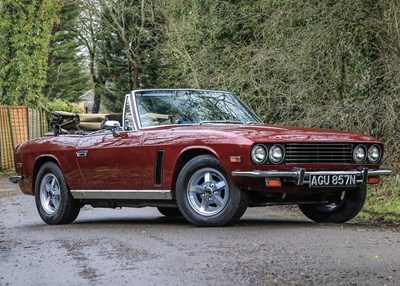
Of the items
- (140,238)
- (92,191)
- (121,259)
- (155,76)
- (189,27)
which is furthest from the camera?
(155,76)

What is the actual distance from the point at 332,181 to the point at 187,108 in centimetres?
238

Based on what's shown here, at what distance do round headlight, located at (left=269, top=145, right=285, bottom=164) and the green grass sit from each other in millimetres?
2228

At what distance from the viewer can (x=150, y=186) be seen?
34.8ft

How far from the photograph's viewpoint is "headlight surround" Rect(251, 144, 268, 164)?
9.54 m

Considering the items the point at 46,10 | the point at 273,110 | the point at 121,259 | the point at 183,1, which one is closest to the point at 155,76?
the point at 46,10

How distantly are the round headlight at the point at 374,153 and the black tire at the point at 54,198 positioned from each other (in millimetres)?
3800

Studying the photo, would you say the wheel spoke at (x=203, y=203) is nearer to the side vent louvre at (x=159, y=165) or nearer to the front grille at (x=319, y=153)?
the side vent louvre at (x=159, y=165)

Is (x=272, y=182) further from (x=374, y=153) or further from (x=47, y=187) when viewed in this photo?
(x=47, y=187)

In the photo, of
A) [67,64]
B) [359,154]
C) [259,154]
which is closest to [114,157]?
[259,154]

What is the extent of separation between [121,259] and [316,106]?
925 centimetres

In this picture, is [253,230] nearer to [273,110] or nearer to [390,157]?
[390,157]

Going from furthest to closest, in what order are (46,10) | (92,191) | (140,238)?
(46,10), (92,191), (140,238)

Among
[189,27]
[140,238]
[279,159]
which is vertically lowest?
[140,238]

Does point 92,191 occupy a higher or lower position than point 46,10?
lower
